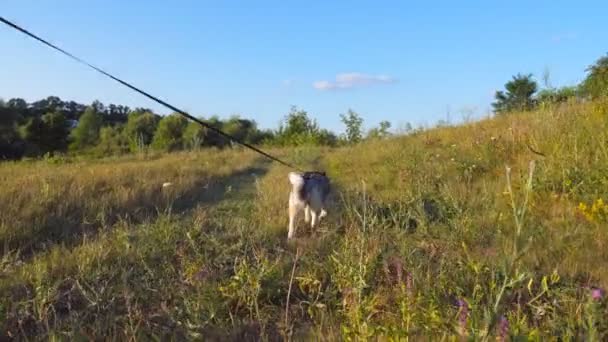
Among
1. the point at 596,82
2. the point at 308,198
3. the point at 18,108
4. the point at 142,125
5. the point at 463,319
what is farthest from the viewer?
the point at 142,125

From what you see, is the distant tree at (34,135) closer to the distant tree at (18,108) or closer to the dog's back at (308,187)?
the distant tree at (18,108)

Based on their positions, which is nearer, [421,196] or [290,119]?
[421,196]

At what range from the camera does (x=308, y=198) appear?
501cm

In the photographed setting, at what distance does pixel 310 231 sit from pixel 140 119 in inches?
1374

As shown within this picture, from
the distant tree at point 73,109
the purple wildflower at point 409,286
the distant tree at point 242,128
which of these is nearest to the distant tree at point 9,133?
the distant tree at point 73,109

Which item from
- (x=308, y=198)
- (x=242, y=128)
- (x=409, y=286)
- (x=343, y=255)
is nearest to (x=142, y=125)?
(x=242, y=128)

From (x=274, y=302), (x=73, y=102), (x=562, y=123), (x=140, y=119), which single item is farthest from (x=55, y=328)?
(x=73, y=102)

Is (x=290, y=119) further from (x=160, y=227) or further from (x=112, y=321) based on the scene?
(x=112, y=321)

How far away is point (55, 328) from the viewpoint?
2.72m

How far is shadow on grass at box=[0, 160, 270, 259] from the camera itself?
4.86m

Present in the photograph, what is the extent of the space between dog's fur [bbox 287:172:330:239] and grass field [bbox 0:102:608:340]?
14 cm

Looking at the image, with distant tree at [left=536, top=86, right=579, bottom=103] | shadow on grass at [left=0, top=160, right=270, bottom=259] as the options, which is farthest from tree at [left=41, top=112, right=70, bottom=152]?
distant tree at [left=536, top=86, right=579, bottom=103]

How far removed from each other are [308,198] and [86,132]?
114 feet

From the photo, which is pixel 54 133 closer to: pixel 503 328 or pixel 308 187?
pixel 308 187
